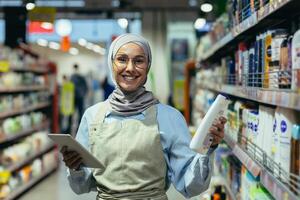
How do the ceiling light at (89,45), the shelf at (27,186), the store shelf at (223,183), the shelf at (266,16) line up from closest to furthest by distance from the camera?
the shelf at (266,16) → the store shelf at (223,183) → the shelf at (27,186) → the ceiling light at (89,45)

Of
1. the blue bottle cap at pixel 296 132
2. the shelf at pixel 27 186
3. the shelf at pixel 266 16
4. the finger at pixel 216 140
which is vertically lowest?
the shelf at pixel 27 186

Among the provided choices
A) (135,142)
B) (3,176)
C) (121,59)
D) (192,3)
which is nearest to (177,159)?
(135,142)

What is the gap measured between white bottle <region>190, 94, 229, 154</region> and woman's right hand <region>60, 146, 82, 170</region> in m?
0.57

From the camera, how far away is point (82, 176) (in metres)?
2.38

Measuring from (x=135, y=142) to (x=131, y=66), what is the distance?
36 centimetres

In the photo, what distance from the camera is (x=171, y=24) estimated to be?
15.7 metres

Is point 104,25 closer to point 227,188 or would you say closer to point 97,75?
point 97,75

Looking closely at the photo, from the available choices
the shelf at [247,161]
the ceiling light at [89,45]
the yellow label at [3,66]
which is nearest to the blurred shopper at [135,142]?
the shelf at [247,161]

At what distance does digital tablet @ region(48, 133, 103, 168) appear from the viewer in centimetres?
204

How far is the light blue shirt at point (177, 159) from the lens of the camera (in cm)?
215

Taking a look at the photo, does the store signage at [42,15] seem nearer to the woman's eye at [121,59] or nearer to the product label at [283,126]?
the woman's eye at [121,59]

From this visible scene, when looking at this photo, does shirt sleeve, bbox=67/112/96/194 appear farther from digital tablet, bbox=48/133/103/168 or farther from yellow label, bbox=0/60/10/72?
yellow label, bbox=0/60/10/72

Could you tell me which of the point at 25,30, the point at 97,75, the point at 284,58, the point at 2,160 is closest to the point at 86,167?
A: the point at 284,58

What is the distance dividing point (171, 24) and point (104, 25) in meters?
4.84
